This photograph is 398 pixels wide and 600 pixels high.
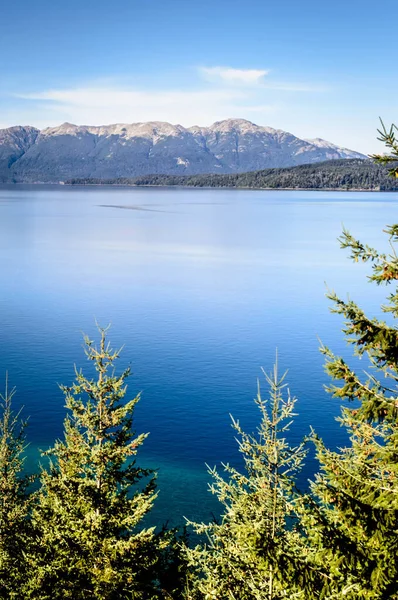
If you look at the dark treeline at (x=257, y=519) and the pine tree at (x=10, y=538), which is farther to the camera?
the pine tree at (x=10, y=538)

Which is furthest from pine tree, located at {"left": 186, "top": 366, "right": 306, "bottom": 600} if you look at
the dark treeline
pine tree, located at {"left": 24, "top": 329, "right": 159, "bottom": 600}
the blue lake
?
the blue lake

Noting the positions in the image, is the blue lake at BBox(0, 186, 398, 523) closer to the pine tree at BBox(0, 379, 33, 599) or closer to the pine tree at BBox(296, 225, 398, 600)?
the pine tree at BBox(296, 225, 398, 600)

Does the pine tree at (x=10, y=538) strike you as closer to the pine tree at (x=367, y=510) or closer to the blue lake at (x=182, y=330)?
the pine tree at (x=367, y=510)

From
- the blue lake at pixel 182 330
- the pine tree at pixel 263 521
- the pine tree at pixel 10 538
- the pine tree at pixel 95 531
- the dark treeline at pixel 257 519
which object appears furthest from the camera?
the blue lake at pixel 182 330

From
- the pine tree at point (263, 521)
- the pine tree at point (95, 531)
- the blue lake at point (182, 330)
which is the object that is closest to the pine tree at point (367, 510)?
the pine tree at point (263, 521)

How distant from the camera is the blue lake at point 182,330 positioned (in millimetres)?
43781

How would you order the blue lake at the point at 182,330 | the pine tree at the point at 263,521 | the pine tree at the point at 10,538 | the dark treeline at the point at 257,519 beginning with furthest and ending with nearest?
the blue lake at the point at 182,330
the pine tree at the point at 10,538
the pine tree at the point at 263,521
the dark treeline at the point at 257,519

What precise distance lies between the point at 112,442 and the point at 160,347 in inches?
1670

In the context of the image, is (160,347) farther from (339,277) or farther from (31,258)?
(31,258)

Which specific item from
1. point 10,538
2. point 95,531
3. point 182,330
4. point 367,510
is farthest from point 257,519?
point 182,330

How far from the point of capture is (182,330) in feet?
221

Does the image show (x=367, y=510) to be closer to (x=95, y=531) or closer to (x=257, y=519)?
(x=257, y=519)

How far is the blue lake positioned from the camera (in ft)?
144

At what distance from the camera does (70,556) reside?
672 inches
